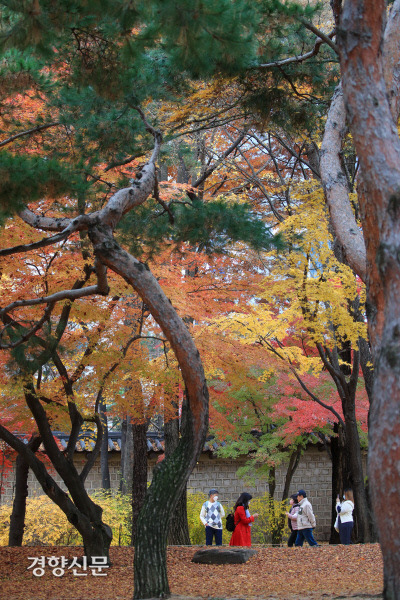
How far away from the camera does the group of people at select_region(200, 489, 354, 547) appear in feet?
31.0

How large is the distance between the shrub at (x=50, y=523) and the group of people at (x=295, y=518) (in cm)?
236

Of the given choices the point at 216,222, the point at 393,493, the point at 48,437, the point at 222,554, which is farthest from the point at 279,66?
the point at 222,554

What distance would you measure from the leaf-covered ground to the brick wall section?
5876 mm

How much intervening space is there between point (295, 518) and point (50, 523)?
4903mm

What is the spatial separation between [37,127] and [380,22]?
4.26 metres

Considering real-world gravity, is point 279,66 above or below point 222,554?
above

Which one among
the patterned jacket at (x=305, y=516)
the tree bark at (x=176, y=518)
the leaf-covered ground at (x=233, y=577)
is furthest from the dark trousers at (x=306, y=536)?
the tree bark at (x=176, y=518)

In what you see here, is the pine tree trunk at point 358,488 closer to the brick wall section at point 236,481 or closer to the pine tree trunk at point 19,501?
the brick wall section at point 236,481

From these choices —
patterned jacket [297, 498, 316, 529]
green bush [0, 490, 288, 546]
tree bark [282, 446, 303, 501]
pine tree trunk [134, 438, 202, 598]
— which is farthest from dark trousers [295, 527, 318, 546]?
pine tree trunk [134, 438, 202, 598]

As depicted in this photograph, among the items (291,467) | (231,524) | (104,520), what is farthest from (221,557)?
(291,467)

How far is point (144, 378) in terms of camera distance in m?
9.18

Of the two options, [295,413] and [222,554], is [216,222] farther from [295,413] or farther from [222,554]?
[295,413]

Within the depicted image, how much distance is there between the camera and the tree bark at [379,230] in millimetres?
3035

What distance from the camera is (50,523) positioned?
1157cm
